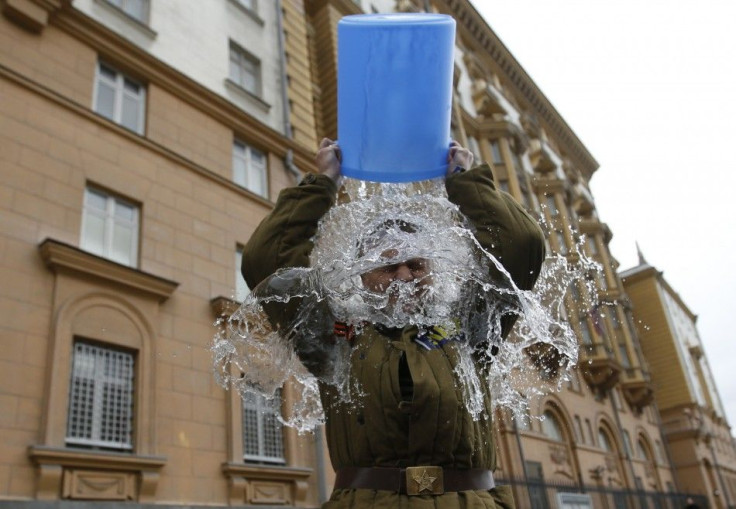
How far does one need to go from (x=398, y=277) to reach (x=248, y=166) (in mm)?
10473

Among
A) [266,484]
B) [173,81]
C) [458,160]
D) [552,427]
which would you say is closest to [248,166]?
[173,81]

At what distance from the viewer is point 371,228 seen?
2.70 metres

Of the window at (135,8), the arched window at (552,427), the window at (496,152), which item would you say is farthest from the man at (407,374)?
the window at (496,152)

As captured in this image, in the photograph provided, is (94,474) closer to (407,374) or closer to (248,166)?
(407,374)

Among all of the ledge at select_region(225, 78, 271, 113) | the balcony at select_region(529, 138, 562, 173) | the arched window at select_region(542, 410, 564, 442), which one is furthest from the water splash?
the balcony at select_region(529, 138, 562, 173)

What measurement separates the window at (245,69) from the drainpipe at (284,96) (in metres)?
0.58

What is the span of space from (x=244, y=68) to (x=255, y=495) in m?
8.99

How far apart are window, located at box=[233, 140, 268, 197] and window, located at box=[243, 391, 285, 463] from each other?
14.3 feet

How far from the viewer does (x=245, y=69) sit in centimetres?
1372

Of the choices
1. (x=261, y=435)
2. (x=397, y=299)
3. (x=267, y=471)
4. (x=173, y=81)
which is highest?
(x=173, y=81)

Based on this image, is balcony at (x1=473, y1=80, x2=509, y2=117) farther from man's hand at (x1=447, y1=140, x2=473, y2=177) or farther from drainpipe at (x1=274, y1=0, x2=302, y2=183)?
man's hand at (x1=447, y1=140, x2=473, y2=177)

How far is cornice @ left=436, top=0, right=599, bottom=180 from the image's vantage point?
30344mm

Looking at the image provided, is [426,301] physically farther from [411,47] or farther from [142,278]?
[142,278]

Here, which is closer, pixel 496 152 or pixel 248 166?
pixel 248 166
